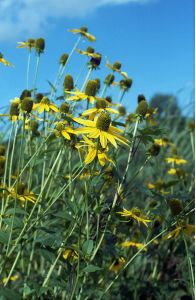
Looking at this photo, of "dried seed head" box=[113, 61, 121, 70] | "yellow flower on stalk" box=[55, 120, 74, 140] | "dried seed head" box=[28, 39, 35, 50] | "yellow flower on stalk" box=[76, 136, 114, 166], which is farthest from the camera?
"dried seed head" box=[28, 39, 35, 50]

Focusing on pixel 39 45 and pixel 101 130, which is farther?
pixel 39 45

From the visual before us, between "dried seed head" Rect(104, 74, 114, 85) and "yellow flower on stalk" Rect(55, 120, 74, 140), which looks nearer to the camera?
"yellow flower on stalk" Rect(55, 120, 74, 140)

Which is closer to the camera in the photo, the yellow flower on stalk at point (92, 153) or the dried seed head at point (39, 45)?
the yellow flower on stalk at point (92, 153)

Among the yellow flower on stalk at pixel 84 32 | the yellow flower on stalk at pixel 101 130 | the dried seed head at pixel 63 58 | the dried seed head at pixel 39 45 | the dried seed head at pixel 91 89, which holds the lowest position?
the yellow flower on stalk at pixel 101 130

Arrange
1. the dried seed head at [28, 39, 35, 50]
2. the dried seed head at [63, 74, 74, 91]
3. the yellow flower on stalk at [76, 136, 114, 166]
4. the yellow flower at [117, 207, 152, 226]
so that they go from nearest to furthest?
the yellow flower on stalk at [76, 136, 114, 166] < the yellow flower at [117, 207, 152, 226] < the dried seed head at [63, 74, 74, 91] < the dried seed head at [28, 39, 35, 50]

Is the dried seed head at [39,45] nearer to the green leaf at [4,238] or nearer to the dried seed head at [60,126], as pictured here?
the dried seed head at [60,126]

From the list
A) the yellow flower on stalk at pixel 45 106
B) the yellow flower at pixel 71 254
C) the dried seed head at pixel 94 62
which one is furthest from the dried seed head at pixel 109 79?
the yellow flower at pixel 71 254

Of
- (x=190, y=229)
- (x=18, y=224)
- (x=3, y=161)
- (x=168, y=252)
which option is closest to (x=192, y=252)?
(x=168, y=252)

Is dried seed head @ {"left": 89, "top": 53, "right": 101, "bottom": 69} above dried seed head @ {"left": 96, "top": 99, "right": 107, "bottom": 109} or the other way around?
above

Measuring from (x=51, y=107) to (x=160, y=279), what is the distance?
1718mm

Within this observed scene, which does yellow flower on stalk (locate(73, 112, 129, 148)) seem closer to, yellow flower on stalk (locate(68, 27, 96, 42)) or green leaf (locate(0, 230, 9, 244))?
green leaf (locate(0, 230, 9, 244))

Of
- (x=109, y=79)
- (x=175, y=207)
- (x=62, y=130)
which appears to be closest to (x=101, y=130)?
(x=62, y=130)

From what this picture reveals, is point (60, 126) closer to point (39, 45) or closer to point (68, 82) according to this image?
point (68, 82)

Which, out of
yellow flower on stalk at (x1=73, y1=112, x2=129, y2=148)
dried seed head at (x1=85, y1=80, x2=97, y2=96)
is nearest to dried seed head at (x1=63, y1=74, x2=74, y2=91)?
dried seed head at (x1=85, y1=80, x2=97, y2=96)
